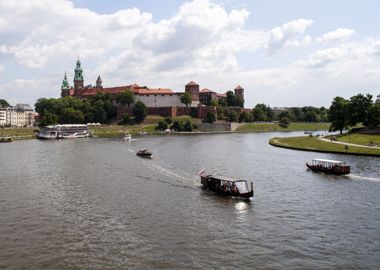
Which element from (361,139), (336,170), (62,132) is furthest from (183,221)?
(62,132)

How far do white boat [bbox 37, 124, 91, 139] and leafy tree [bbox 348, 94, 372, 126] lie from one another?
99.0 metres

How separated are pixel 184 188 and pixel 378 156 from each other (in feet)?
139

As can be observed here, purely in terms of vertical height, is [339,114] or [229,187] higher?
[339,114]

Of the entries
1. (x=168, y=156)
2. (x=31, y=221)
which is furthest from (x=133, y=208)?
(x=168, y=156)

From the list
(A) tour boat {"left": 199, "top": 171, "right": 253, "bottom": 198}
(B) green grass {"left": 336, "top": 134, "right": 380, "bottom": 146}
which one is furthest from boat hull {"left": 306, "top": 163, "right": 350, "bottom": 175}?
(B) green grass {"left": 336, "top": 134, "right": 380, "bottom": 146}

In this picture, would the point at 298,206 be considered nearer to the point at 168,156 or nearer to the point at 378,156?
the point at 378,156

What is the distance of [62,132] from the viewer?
544 ft

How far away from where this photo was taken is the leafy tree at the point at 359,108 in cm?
11662

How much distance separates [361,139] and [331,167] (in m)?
44.4

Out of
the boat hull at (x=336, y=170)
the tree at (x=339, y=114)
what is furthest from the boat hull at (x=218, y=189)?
the tree at (x=339, y=114)

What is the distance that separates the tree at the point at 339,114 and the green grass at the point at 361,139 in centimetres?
1220

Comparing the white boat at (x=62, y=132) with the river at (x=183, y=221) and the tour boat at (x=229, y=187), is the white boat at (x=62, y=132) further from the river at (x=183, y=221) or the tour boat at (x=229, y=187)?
the tour boat at (x=229, y=187)

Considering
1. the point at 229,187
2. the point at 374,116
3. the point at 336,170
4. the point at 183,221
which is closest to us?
the point at 183,221

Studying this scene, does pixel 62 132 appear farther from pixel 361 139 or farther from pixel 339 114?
pixel 361 139
